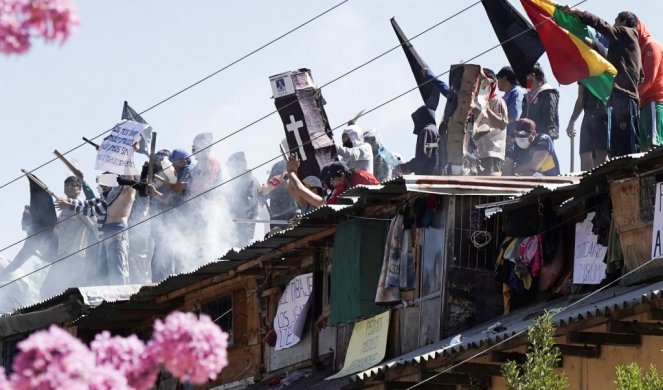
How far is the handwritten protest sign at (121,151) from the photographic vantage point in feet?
76.5

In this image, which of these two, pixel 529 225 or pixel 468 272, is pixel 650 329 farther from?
pixel 468 272

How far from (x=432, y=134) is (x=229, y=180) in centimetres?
319

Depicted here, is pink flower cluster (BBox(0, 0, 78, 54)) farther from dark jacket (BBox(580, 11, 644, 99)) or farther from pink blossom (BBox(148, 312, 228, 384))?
dark jacket (BBox(580, 11, 644, 99))

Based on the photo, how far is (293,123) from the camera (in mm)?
21578

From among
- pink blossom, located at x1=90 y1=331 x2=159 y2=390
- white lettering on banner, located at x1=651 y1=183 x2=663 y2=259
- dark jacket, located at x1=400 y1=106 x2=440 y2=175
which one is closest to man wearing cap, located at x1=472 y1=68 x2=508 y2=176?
dark jacket, located at x1=400 y1=106 x2=440 y2=175

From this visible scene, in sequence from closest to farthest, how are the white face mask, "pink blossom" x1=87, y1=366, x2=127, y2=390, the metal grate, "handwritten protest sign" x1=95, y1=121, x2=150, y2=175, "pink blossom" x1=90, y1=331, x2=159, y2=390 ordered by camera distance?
1. "pink blossom" x1=87, y1=366, x2=127, y2=390
2. "pink blossom" x1=90, y1=331, x2=159, y2=390
3. the metal grate
4. the white face mask
5. "handwritten protest sign" x1=95, y1=121, x2=150, y2=175

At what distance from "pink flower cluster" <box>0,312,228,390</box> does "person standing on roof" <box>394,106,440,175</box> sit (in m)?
13.5

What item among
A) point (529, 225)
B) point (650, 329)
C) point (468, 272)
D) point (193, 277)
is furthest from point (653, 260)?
point (193, 277)

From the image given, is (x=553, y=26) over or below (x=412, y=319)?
over

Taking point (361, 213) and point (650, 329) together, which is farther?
point (361, 213)

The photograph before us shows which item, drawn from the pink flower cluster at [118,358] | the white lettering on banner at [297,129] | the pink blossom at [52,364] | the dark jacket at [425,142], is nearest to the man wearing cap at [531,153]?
the dark jacket at [425,142]

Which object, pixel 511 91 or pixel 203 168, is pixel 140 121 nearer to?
pixel 203 168

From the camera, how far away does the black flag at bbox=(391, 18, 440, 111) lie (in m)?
21.3

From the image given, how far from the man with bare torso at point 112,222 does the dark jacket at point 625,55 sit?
8.32m
